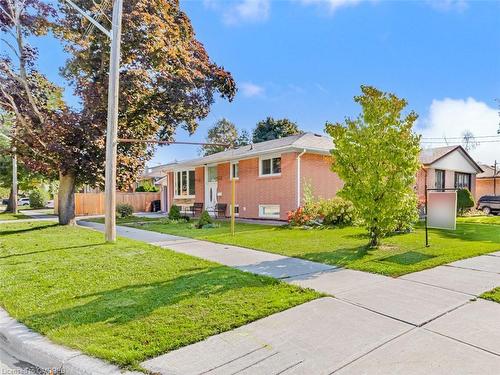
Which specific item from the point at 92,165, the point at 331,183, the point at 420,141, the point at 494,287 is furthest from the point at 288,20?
the point at 494,287

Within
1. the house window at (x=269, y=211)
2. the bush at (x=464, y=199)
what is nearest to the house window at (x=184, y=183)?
the house window at (x=269, y=211)

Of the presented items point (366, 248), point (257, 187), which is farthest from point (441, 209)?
point (257, 187)

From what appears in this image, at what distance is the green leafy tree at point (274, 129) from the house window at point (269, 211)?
2147cm

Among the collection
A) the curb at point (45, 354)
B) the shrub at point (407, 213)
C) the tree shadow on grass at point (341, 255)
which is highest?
the shrub at point (407, 213)

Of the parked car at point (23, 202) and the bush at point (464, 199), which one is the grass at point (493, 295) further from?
the parked car at point (23, 202)

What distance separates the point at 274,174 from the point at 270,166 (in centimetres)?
55

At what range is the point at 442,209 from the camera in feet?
27.5

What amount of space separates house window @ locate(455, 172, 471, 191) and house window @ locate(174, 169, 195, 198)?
17.8 m

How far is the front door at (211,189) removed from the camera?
20.0 meters

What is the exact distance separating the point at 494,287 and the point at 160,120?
13594mm

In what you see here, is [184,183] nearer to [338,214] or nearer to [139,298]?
[338,214]

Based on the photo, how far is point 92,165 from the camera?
520 inches

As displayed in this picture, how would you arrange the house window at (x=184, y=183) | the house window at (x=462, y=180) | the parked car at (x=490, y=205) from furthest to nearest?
the house window at (x=462, y=180)
the parked car at (x=490, y=205)
the house window at (x=184, y=183)

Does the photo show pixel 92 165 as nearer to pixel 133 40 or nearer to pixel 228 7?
pixel 133 40
